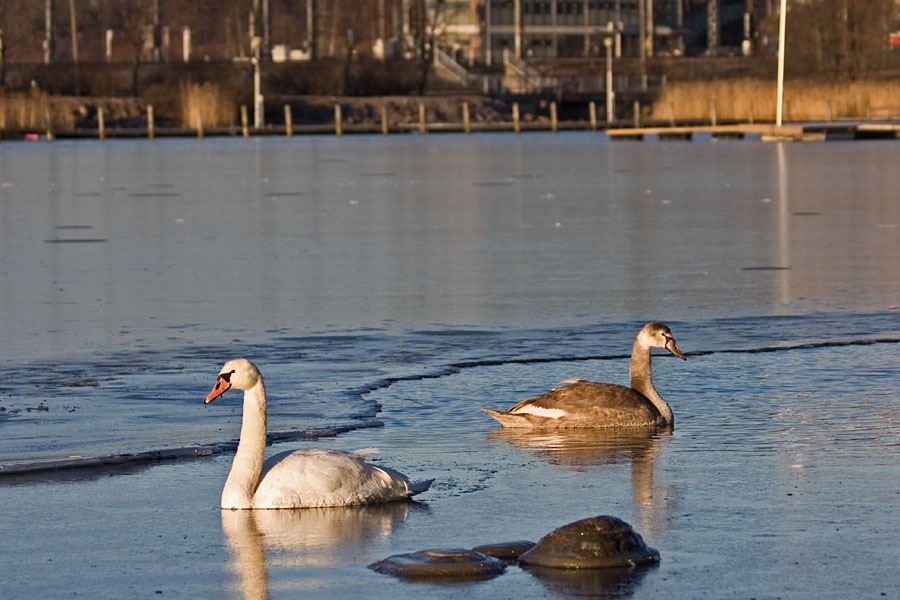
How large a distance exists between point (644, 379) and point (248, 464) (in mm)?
2750

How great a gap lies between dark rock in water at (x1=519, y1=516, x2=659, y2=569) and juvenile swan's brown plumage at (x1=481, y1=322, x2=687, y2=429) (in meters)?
2.65

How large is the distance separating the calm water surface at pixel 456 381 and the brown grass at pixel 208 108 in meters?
47.6

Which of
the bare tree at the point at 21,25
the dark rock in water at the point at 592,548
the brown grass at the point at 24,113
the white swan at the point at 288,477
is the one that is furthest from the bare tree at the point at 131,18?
the dark rock in water at the point at 592,548

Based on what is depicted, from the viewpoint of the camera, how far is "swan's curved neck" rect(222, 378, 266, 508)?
7.38m

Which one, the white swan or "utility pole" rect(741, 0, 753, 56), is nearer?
the white swan

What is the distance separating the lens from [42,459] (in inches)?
333

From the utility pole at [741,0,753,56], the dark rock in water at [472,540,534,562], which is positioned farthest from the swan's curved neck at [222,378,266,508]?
the utility pole at [741,0,753,56]

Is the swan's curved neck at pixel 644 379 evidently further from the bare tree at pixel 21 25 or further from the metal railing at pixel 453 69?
the bare tree at pixel 21 25

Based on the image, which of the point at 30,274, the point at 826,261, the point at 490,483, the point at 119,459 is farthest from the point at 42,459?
Result: the point at 826,261

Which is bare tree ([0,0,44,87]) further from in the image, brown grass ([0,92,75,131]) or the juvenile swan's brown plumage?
the juvenile swan's brown plumage

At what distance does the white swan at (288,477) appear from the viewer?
741cm

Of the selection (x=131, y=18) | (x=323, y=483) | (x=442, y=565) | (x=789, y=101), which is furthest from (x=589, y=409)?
(x=131, y=18)

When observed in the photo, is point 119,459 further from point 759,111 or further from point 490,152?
point 759,111

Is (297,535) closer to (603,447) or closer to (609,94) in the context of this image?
(603,447)
